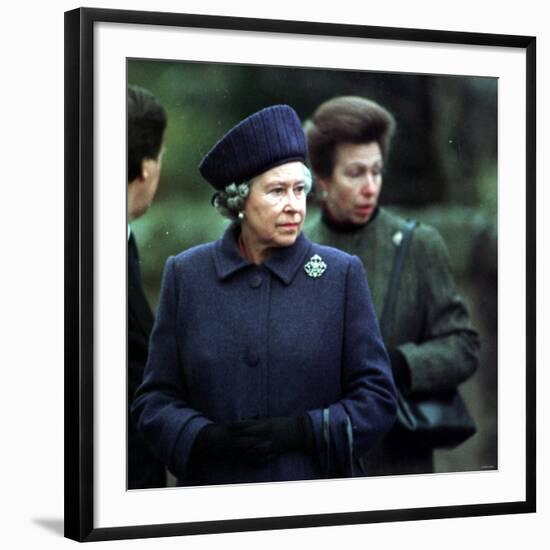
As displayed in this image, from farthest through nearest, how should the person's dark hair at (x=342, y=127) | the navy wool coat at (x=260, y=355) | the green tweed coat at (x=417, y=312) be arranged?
the green tweed coat at (x=417, y=312)
the person's dark hair at (x=342, y=127)
the navy wool coat at (x=260, y=355)

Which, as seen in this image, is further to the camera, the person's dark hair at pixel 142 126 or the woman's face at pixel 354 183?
the woman's face at pixel 354 183

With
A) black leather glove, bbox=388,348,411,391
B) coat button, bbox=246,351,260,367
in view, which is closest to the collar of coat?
coat button, bbox=246,351,260,367

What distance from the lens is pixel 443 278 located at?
7.96 meters

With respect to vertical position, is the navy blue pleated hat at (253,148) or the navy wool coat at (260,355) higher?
the navy blue pleated hat at (253,148)

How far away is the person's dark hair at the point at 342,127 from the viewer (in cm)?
767

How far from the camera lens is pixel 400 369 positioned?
7.83 metres

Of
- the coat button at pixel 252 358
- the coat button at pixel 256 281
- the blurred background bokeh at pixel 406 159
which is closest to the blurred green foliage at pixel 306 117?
the blurred background bokeh at pixel 406 159

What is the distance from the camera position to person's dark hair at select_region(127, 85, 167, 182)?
7.32 metres

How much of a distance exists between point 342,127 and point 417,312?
2.97 ft

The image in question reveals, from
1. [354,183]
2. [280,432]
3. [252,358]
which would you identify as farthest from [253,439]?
[354,183]

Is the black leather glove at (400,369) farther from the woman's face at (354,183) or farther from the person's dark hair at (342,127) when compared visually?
the person's dark hair at (342,127)

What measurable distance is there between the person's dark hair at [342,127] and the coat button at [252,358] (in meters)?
0.85

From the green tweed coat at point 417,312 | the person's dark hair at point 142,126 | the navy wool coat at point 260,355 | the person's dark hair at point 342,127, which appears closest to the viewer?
the person's dark hair at point 142,126
